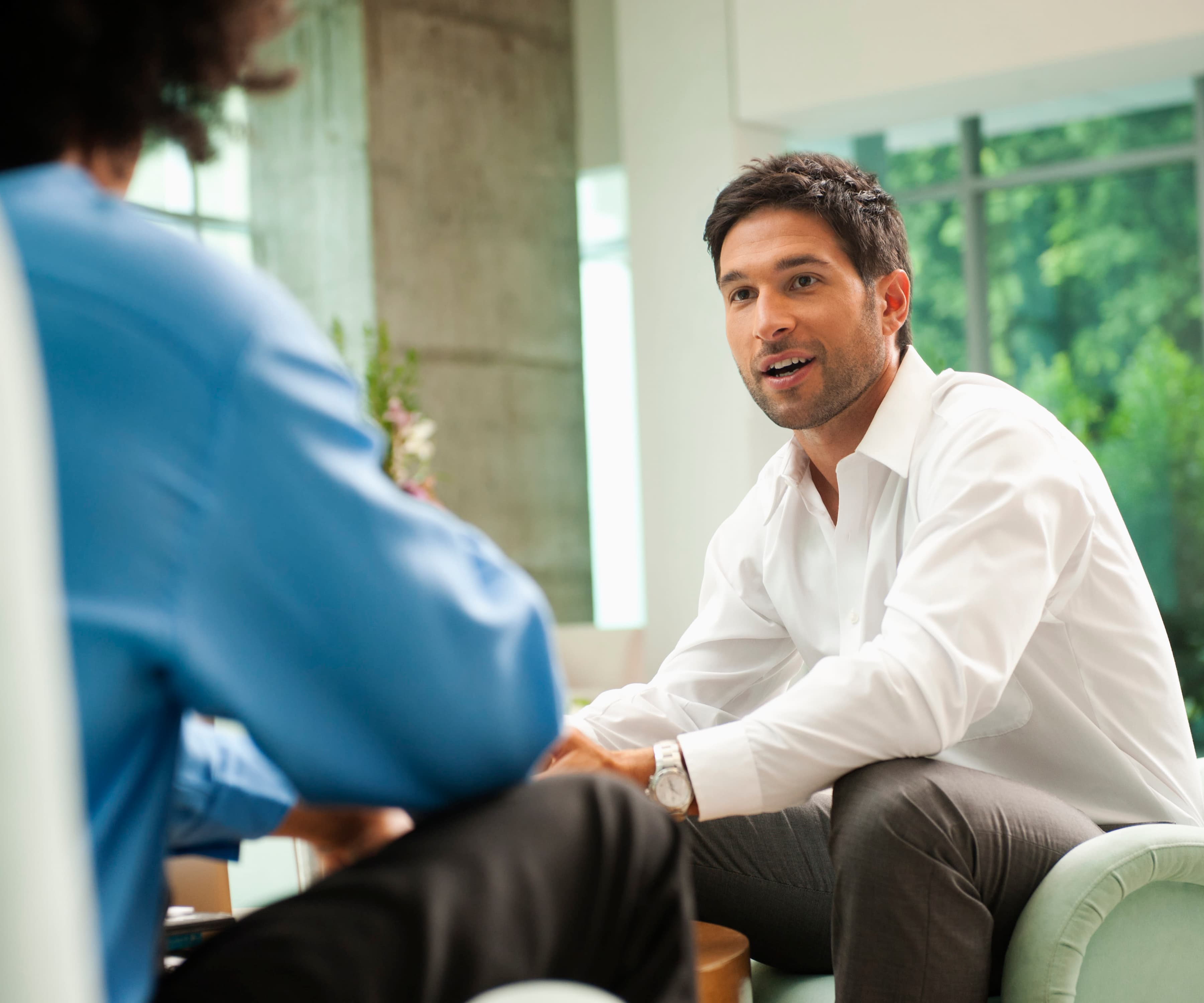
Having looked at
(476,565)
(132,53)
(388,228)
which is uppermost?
(388,228)

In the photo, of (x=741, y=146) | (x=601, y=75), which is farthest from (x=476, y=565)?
(x=601, y=75)

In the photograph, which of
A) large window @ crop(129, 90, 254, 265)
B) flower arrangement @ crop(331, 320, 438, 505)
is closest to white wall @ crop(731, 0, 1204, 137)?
flower arrangement @ crop(331, 320, 438, 505)

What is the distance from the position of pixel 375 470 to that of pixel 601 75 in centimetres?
740

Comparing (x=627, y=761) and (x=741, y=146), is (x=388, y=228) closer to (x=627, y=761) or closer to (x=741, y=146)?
(x=741, y=146)

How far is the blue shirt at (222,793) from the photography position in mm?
1109

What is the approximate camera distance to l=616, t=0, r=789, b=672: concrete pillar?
21.6 feet

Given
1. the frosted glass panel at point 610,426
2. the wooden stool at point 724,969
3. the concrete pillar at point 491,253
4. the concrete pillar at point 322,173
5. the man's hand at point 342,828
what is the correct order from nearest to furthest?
1. the man's hand at point 342,828
2. the wooden stool at point 724,969
3. the concrete pillar at point 322,173
4. the concrete pillar at point 491,253
5. the frosted glass panel at point 610,426

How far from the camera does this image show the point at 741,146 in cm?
654

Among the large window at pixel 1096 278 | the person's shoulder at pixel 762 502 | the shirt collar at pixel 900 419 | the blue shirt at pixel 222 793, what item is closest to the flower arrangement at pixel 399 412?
the person's shoulder at pixel 762 502

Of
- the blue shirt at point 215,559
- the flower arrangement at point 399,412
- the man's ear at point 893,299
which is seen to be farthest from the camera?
the flower arrangement at point 399,412

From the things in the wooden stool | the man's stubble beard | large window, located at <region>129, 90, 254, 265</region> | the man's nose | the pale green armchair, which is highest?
large window, located at <region>129, 90, 254, 265</region>

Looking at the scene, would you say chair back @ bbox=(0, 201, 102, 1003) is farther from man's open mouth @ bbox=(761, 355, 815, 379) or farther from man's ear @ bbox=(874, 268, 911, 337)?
man's ear @ bbox=(874, 268, 911, 337)

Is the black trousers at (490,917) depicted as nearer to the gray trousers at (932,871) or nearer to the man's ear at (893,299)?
the gray trousers at (932,871)

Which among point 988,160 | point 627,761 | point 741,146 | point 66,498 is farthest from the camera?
point 988,160
